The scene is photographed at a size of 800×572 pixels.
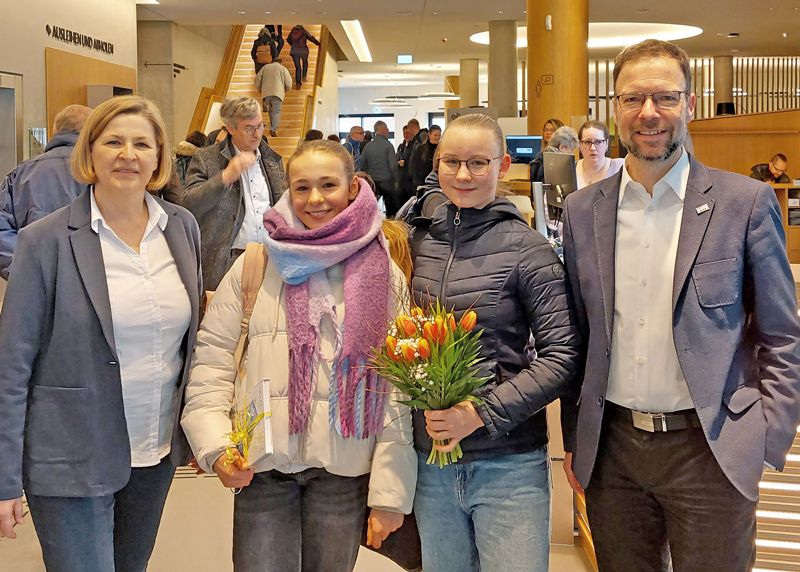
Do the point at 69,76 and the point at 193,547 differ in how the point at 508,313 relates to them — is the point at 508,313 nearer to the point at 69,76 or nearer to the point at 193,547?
the point at 193,547

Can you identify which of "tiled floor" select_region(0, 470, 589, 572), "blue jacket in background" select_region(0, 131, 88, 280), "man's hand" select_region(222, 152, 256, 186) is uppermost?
"man's hand" select_region(222, 152, 256, 186)

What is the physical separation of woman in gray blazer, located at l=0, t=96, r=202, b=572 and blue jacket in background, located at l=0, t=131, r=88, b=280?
225cm

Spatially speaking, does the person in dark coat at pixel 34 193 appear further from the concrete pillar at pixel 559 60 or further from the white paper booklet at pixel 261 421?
the concrete pillar at pixel 559 60

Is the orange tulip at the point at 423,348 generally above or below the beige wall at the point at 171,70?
below

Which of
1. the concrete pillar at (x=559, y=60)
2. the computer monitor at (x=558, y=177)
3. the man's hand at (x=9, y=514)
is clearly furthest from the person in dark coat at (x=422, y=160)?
the man's hand at (x=9, y=514)

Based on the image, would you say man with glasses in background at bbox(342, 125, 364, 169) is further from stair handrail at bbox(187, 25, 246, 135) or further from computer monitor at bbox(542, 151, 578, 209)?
computer monitor at bbox(542, 151, 578, 209)

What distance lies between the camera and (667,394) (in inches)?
89.4

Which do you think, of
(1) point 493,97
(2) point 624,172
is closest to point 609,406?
(2) point 624,172

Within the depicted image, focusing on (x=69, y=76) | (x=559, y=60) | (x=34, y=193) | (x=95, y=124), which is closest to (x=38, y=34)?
(x=69, y=76)

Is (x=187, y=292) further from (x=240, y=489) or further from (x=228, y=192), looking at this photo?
(x=228, y=192)

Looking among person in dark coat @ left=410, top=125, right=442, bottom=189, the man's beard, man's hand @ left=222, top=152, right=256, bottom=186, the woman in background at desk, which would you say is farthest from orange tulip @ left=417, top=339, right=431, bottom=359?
person in dark coat @ left=410, top=125, right=442, bottom=189

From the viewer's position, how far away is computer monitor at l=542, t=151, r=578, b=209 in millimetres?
5637

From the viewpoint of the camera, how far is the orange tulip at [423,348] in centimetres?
222

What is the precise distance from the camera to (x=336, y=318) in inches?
97.6
